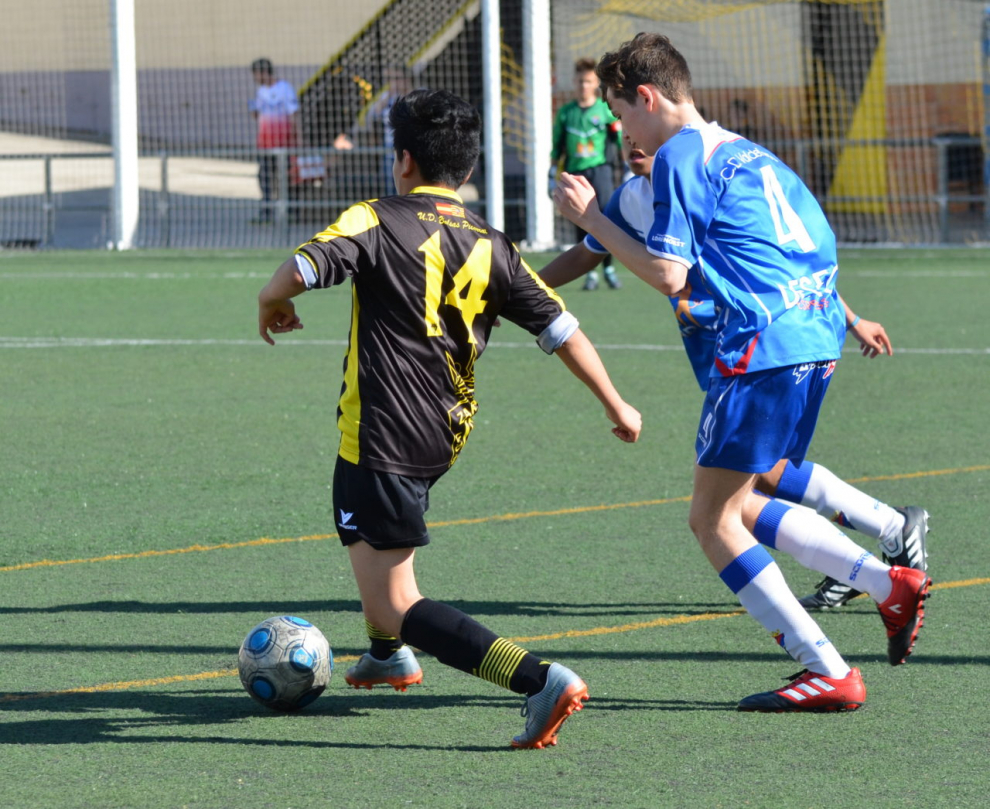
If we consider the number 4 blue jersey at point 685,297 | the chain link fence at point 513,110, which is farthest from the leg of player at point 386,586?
the chain link fence at point 513,110

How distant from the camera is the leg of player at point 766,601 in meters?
3.98

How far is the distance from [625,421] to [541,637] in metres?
1.02

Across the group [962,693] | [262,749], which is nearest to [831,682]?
[962,693]

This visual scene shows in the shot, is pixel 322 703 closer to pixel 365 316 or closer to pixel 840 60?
pixel 365 316

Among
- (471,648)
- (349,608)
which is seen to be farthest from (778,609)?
(349,608)

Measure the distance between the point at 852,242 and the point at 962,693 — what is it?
18145 mm

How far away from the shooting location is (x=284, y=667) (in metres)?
3.99

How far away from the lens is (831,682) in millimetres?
3971

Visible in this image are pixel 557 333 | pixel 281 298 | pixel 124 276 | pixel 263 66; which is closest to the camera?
pixel 281 298

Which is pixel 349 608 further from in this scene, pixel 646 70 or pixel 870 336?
pixel 646 70

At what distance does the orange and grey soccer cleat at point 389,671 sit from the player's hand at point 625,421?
0.84m

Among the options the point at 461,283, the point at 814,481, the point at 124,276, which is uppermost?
the point at 124,276

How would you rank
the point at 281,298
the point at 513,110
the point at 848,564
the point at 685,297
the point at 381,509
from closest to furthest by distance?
1. the point at 281,298
2. the point at 381,509
3. the point at 848,564
4. the point at 685,297
5. the point at 513,110

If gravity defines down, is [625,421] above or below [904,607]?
above
